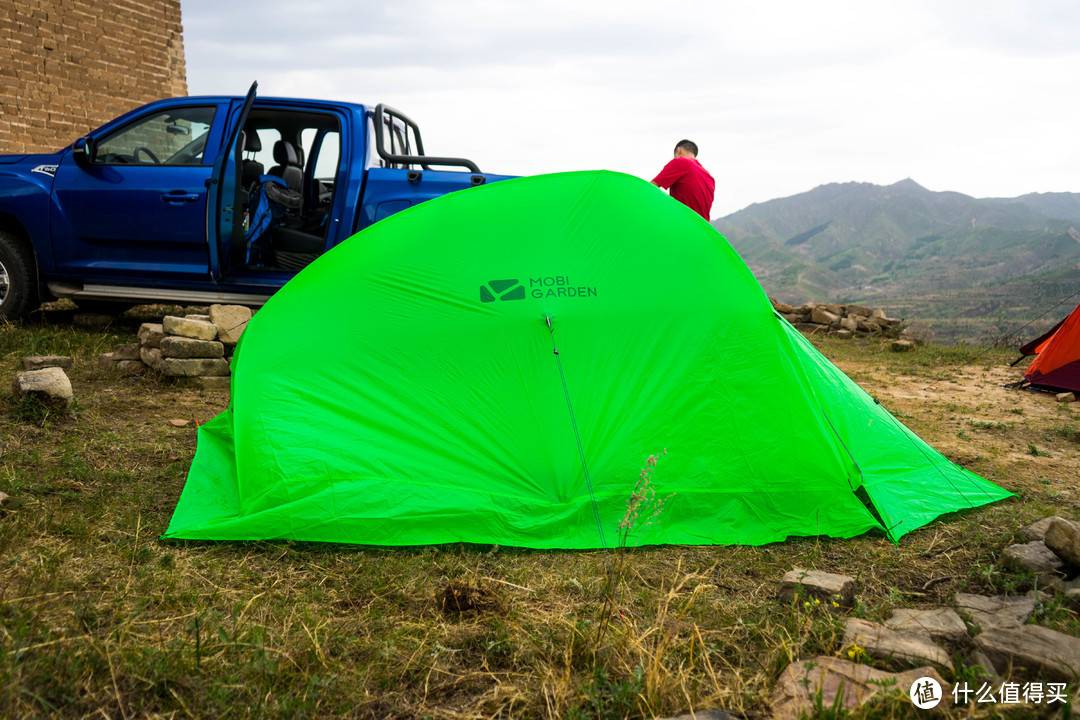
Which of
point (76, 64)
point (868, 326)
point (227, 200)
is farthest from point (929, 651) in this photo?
point (76, 64)

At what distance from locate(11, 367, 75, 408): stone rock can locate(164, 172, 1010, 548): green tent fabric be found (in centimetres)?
139

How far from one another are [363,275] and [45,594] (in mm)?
1980

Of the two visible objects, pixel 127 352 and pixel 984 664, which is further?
pixel 127 352

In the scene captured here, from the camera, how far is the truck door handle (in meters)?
6.23

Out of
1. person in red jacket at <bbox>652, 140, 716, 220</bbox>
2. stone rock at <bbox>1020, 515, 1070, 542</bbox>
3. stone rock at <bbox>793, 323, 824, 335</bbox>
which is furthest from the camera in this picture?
stone rock at <bbox>793, 323, 824, 335</bbox>

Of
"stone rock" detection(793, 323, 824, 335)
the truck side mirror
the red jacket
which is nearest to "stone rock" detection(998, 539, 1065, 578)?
the red jacket

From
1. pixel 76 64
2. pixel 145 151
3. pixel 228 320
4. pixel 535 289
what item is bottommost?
pixel 228 320

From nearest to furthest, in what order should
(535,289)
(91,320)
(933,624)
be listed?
(933,624) → (535,289) → (91,320)

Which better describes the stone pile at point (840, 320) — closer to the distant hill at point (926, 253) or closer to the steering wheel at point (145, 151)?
the distant hill at point (926, 253)

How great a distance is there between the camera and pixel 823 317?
523 inches

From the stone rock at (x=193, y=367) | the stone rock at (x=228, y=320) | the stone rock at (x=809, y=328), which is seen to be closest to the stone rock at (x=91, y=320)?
the stone rock at (x=228, y=320)

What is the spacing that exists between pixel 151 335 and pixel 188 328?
39cm

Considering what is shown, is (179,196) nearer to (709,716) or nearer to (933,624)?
(709,716)

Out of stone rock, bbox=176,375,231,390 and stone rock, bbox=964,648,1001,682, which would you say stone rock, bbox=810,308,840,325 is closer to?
stone rock, bbox=176,375,231,390
